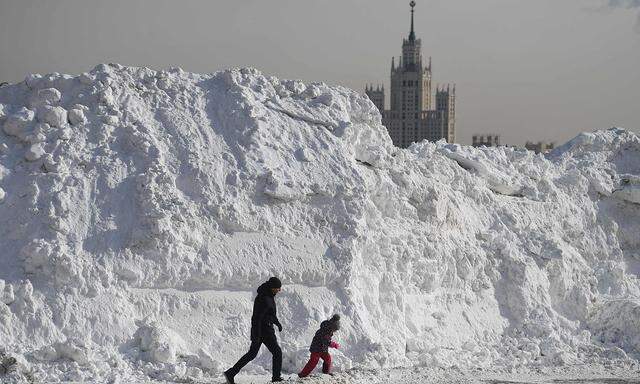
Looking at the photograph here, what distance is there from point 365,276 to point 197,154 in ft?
9.64

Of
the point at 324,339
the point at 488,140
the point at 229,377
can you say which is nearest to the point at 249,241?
A: the point at 324,339

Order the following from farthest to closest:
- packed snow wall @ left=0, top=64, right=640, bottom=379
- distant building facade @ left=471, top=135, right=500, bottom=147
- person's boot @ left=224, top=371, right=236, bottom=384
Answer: distant building facade @ left=471, top=135, right=500, bottom=147 → packed snow wall @ left=0, top=64, right=640, bottom=379 → person's boot @ left=224, top=371, right=236, bottom=384

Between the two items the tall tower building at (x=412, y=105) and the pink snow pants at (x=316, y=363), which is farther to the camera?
the tall tower building at (x=412, y=105)

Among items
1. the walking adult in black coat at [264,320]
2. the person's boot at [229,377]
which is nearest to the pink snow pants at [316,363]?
the walking adult in black coat at [264,320]

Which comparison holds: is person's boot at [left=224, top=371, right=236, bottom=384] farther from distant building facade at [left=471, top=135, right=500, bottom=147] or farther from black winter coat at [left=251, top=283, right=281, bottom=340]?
distant building facade at [left=471, top=135, right=500, bottom=147]

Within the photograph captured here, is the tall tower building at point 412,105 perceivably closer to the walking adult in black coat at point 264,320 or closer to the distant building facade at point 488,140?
the distant building facade at point 488,140

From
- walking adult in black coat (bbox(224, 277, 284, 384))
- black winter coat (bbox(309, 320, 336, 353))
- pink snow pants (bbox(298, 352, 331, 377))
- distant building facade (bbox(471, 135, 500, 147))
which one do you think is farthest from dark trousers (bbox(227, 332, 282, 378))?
distant building facade (bbox(471, 135, 500, 147))

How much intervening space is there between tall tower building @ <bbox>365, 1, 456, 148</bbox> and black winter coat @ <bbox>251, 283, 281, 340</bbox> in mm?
131354

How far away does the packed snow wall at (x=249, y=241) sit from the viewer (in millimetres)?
12305

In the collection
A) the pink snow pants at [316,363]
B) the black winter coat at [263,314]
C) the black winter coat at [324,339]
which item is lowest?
the pink snow pants at [316,363]

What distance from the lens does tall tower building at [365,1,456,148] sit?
142m

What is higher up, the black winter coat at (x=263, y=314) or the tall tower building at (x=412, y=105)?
the tall tower building at (x=412, y=105)

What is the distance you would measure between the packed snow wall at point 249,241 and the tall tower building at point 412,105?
126 m

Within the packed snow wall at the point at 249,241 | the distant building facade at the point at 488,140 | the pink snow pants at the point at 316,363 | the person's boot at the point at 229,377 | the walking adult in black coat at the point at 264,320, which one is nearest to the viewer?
the walking adult in black coat at the point at 264,320
